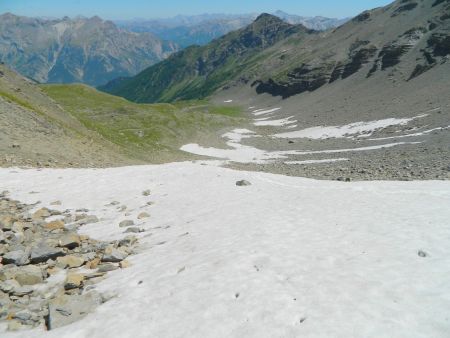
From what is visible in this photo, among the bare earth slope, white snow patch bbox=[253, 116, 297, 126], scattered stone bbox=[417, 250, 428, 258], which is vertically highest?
the bare earth slope

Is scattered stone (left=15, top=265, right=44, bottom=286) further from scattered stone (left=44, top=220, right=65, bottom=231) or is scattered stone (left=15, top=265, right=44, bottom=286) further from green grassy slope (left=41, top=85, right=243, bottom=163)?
green grassy slope (left=41, top=85, right=243, bottom=163)

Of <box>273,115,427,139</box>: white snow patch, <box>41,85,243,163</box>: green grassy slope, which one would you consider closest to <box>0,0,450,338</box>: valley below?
<box>41,85,243,163</box>: green grassy slope

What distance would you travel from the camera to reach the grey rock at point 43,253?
44.7 ft

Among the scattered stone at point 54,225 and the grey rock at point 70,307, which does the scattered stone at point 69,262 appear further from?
the scattered stone at point 54,225

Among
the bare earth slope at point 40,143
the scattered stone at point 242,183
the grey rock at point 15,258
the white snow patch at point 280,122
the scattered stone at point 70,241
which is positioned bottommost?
the white snow patch at point 280,122

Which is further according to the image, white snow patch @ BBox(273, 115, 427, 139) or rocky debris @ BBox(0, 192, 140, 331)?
white snow patch @ BBox(273, 115, 427, 139)

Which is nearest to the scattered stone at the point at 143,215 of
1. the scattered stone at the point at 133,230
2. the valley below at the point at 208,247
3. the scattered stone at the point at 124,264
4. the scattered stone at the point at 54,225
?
the valley below at the point at 208,247

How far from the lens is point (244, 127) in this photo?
375 ft

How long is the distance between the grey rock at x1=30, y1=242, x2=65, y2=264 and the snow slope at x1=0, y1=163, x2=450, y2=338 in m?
2.89

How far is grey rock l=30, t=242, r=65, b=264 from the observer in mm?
13633

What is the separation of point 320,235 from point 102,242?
8.78 m

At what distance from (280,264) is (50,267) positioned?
798 centimetres

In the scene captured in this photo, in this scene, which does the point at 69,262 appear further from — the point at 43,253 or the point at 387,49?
the point at 387,49

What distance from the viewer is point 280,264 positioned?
39.9 ft
